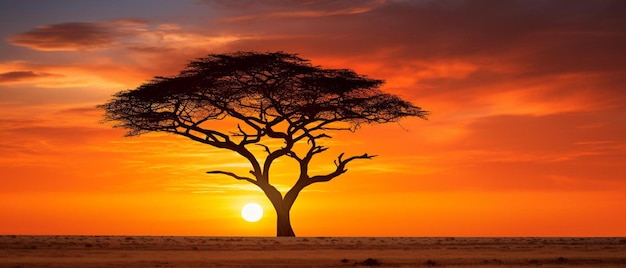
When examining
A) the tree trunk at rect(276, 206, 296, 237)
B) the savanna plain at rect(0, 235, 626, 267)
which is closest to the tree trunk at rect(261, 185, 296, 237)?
the tree trunk at rect(276, 206, 296, 237)

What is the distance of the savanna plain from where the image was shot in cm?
2508

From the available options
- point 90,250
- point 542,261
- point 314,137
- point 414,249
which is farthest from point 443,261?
point 314,137

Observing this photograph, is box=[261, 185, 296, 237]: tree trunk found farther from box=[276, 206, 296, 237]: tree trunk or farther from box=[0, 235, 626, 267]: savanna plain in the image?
box=[0, 235, 626, 267]: savanna plain

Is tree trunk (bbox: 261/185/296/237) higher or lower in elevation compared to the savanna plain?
higher

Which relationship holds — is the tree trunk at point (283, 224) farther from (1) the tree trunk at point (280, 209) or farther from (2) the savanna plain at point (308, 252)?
(2) the savanna plain at point (308, 252)

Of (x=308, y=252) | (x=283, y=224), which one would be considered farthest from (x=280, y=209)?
(x=308, y=252)

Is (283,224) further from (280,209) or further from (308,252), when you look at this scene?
(308,252)

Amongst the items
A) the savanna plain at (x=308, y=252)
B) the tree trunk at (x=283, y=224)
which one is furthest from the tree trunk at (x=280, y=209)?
the savanna plain at (x=308, y=252)

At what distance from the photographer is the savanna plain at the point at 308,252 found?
25078 millimetres

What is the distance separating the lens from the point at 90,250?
29094 millimetres

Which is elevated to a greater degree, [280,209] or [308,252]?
[280,209]

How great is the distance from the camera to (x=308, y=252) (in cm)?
3003

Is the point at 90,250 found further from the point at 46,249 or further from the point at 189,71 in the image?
the point at 189,71

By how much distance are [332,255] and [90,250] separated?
7.06 metres
